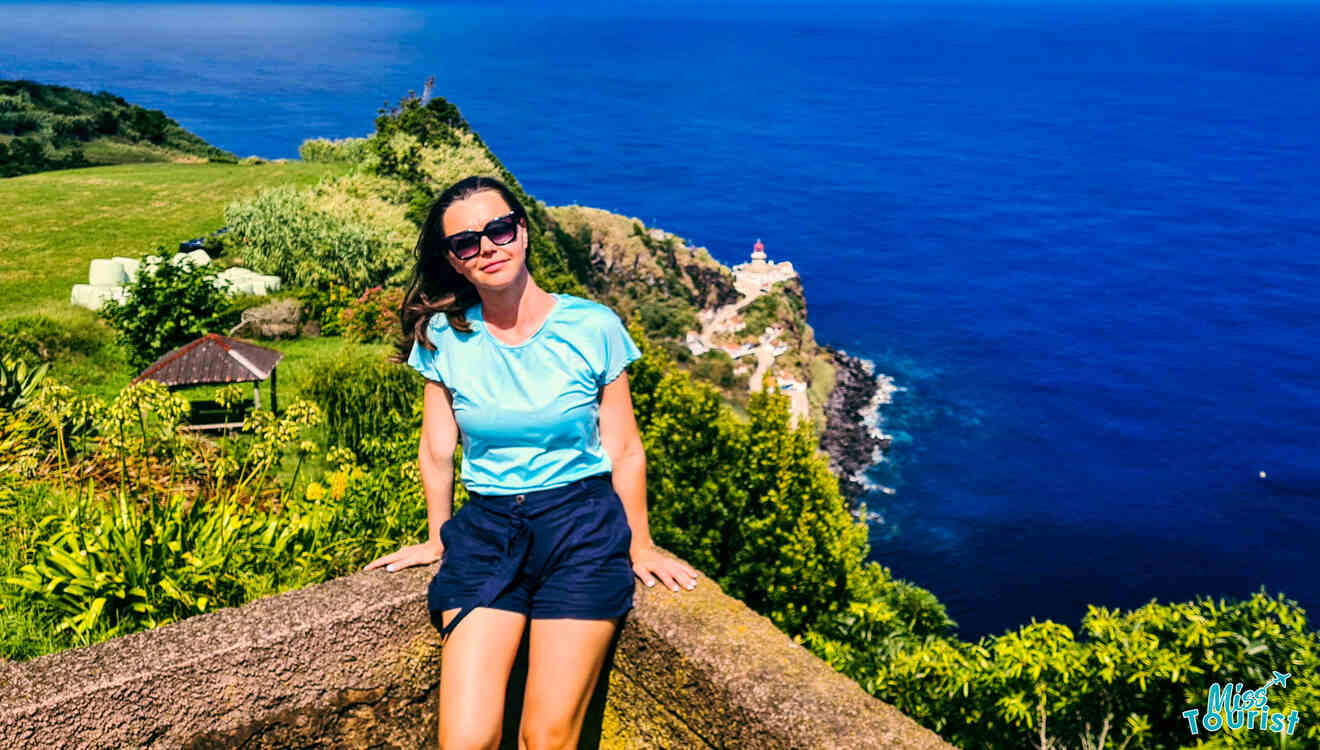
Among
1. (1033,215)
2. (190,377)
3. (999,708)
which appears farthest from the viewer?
(1033,215)

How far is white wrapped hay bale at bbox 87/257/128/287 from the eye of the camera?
66.9 feet

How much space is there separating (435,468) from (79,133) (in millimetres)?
54283

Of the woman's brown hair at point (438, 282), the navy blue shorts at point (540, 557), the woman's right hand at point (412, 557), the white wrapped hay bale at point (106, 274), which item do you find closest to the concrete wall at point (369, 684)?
the woman's right hand at point (412, 557)

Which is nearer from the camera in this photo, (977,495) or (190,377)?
(190,377)

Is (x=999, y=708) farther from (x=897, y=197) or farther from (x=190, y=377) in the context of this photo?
(x=897, y=197)

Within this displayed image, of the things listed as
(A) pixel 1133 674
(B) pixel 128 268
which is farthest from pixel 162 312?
(A) pixel 1133 674

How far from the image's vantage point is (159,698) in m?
3.38

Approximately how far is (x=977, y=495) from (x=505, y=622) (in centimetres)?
5675

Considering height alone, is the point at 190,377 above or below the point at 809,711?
below

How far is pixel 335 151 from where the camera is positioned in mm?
41062

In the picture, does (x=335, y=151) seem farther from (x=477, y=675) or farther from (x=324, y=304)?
(x=477, y=675)

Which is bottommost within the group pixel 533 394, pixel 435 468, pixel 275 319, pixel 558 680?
pixel 275 319

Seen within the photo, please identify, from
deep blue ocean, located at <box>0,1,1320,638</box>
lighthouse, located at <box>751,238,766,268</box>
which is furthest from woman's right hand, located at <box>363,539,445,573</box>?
lighthouse, located at <box>751,238,766,268</box>

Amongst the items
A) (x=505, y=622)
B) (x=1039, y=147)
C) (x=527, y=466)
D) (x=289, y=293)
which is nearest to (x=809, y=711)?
(x=505, y=622)
